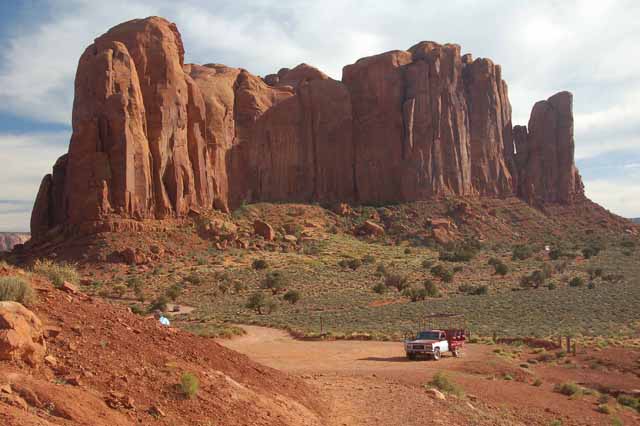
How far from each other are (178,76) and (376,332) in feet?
127

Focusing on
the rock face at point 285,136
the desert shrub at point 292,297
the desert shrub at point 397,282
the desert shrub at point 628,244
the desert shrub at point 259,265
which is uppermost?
the rock face at point 285,136

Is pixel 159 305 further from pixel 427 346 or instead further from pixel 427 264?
pixel 427 264

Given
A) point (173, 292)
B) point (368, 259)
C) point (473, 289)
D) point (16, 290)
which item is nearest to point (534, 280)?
point (473, 289)

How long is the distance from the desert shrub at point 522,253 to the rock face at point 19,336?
55.8 meters

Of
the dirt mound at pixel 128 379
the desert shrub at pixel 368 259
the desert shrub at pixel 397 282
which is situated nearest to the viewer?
the dirt mound at pixel 128 379

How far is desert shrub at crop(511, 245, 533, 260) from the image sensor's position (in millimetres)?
59362

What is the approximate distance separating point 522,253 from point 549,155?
3339cm

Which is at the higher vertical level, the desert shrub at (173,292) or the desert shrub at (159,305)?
the desert shrub at (173,292)

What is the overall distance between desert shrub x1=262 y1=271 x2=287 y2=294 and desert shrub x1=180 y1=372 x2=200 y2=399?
33.4 meters

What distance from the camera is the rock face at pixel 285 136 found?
5059 centimetres

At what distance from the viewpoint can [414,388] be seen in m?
14.4

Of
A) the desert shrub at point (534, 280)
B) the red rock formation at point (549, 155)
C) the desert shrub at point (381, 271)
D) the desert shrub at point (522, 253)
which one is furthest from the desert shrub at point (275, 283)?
the red rock formation at point (549, 155)

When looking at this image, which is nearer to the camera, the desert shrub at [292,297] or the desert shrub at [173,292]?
the desert shrub at [292,297]

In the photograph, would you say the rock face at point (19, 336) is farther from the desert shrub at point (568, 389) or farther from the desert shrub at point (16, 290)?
the desert shrub at point (568, 389)
